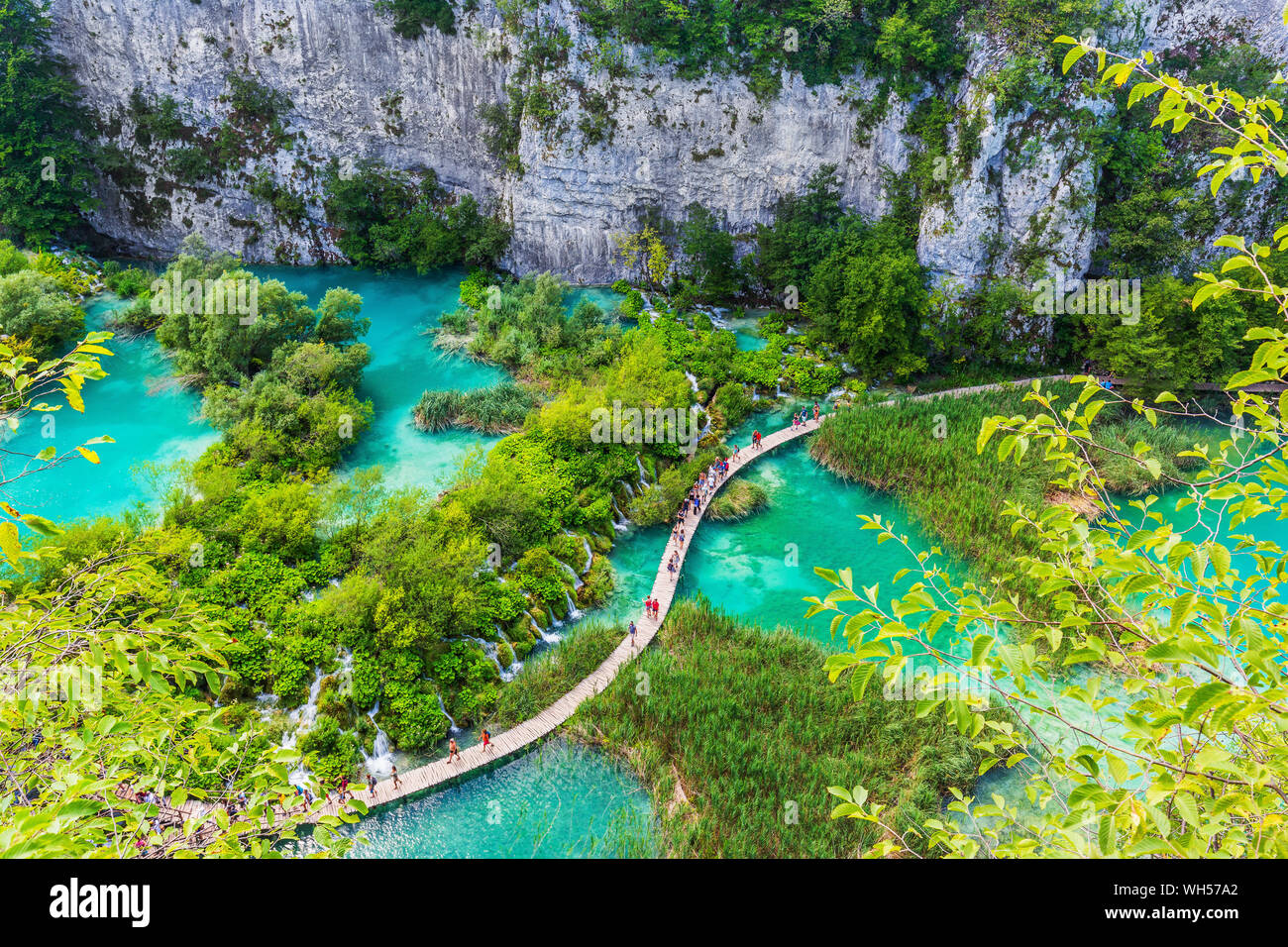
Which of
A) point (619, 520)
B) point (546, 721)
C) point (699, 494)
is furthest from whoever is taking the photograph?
point (699, 494)

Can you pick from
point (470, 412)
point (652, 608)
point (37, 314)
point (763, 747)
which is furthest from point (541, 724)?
point (37, 314)

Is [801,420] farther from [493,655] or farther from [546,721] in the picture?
[546,721]

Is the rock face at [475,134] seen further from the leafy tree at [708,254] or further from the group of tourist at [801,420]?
the group of tourist at [801,420]

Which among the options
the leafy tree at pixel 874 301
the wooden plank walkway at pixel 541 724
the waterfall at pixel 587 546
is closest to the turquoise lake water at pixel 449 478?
the wooden plank walkway at pixel 541 724

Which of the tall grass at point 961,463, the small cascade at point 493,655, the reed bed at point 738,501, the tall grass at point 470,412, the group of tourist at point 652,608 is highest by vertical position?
the tall grass at point 470,412

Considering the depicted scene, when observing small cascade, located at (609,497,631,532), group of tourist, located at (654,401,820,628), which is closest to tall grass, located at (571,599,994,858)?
group of tourist, located at (654,401,820,628)

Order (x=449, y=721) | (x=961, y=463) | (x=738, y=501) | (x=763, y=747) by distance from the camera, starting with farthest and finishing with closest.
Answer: (x=961, y=463)
(x=738, y=501)
(x=449, y=721)
(x=763, y=747)

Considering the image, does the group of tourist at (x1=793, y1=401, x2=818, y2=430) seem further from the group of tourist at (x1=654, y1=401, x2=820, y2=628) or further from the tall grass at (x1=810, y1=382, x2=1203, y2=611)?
the tall grass at (x1=810, y1=382, x2=1203, y2=611)
